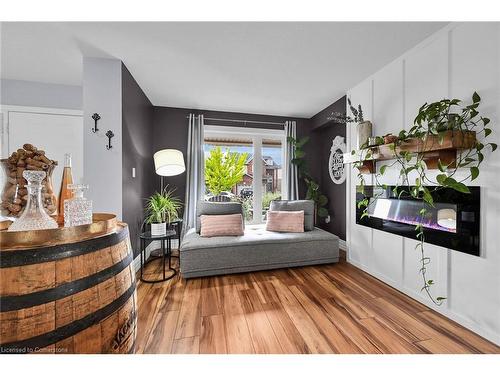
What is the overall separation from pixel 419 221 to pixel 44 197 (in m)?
2.57

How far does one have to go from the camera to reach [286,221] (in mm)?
3018

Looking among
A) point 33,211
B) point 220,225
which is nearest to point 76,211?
point 33,211

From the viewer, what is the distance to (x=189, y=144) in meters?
3.57

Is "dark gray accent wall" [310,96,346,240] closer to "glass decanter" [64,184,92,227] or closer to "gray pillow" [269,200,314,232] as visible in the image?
"gray pillow" [269,200,314,232]

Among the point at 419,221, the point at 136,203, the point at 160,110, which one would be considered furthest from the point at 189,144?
the point at 419,221

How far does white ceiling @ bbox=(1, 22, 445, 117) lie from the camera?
177 cm

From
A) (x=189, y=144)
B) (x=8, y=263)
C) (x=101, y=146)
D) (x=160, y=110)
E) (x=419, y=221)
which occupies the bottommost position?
(x=419, y=221)

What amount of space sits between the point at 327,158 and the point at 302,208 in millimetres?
1256

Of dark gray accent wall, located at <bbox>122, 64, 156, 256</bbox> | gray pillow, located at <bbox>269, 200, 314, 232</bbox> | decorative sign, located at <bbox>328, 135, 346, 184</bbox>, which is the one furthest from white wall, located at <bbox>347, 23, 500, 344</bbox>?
dark gray accent wall, located at <bbox>122, 64, 156, 256</bbox>

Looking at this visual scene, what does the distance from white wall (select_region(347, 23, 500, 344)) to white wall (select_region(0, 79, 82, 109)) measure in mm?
3713

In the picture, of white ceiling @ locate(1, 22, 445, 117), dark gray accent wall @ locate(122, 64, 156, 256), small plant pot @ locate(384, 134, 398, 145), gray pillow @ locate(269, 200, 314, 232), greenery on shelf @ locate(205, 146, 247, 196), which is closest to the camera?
white ceiling @ locate(1, 22, 445, 117)

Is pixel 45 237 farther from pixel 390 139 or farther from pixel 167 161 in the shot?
pixel 390 139

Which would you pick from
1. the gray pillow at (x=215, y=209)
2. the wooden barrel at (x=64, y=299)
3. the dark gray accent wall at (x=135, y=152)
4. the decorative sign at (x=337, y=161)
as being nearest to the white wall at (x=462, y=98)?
the decorative sign at (x=337, y=161)
